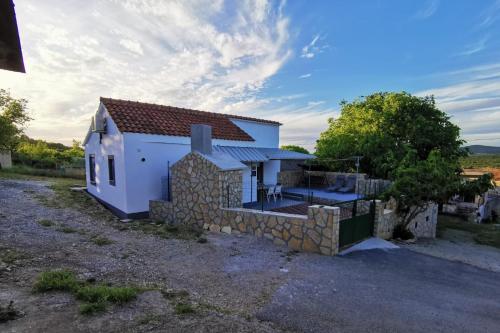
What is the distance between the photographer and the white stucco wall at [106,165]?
1296 centimetres

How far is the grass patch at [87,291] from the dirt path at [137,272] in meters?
0.16

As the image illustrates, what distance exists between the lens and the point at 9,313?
3.96 metres

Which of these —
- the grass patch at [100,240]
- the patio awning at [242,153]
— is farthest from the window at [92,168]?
the grass patch at [100,240]

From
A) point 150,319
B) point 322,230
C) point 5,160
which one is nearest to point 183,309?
point 150,319

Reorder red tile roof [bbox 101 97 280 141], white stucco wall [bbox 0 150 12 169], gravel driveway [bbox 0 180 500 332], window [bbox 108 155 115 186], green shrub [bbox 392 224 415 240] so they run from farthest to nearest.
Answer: white stucco wall [bbox 0 150 12 169], window [bbox 108 155 115 186], green shrub [bbox 392 224 415 240], red tile roof [bbox 101 97 280 141], gravel driveway [bbox 0 180 500 332]

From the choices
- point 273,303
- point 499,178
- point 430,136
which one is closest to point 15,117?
point 273,303

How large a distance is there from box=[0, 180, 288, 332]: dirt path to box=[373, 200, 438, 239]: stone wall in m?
5.35

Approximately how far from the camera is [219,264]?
739cm

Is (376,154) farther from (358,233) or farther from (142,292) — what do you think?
(142,292)

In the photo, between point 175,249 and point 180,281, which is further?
point 175,249

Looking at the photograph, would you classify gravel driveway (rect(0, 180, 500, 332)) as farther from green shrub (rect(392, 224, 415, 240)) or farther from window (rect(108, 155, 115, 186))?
window (rect(108, 155, 115, 186))

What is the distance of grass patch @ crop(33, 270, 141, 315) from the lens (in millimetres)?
4356

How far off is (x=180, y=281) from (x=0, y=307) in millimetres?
3164

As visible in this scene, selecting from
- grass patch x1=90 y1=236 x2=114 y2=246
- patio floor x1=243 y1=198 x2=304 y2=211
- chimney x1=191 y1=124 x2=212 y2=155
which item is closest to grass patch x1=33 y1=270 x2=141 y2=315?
grass patch x1=90 y1=236 x2=114 y2=246
